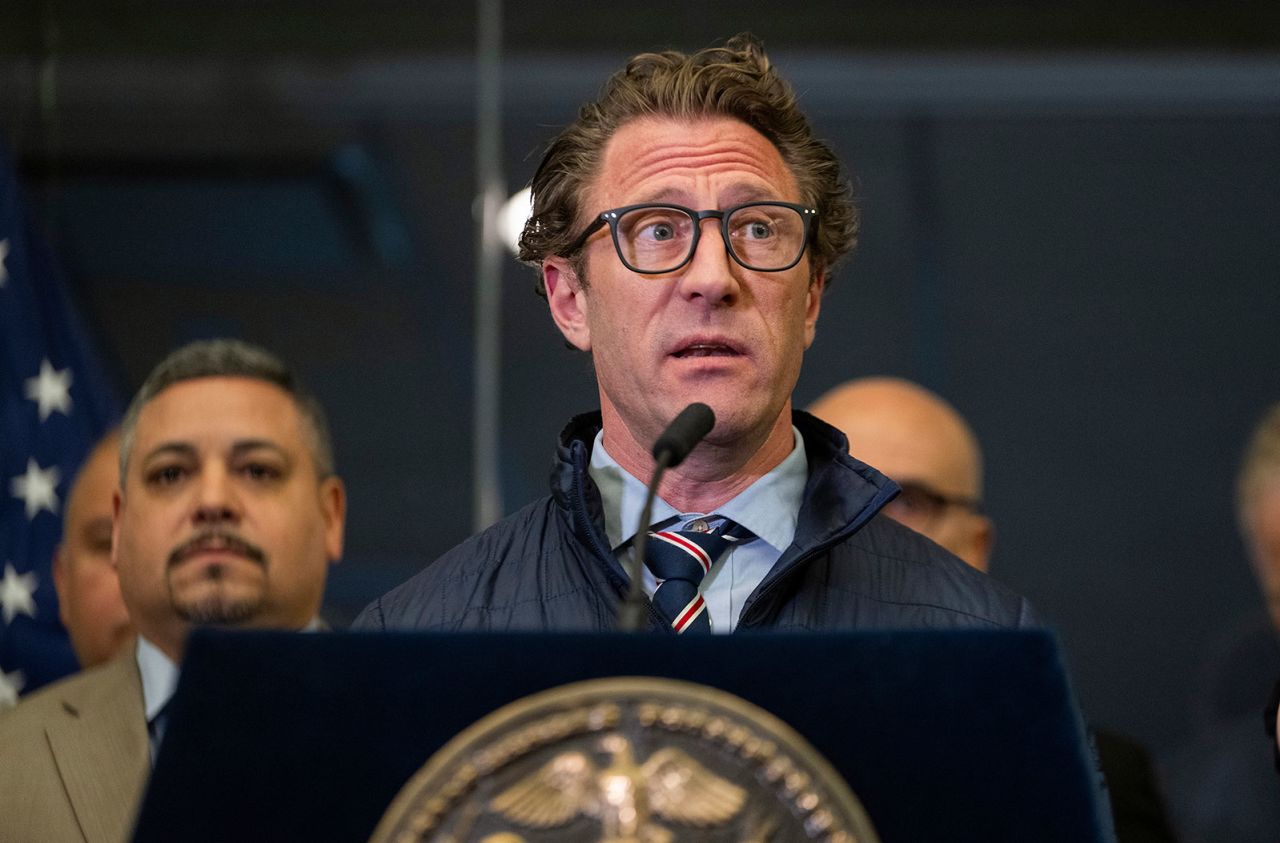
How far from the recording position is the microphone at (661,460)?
1.13 meters

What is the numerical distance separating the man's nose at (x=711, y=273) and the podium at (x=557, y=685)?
2.32ft

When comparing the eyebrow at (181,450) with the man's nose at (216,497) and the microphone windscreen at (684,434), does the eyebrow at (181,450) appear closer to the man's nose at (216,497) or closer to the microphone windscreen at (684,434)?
the man's nose at (216,497)

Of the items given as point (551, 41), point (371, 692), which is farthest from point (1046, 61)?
point (371, 692)

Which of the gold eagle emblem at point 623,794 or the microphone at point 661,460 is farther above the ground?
the microphone at point 661,460

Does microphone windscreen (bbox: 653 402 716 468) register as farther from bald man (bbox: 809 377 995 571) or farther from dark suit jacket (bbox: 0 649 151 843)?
bald man (bbox: 809 377 995 571)

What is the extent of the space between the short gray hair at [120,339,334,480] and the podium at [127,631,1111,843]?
5.62ft

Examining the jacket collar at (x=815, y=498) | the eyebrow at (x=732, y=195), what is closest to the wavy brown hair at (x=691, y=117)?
the eyebrow at (x=732, y=195)

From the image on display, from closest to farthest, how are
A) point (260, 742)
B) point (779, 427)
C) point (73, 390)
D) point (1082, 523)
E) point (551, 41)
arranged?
1. point (260, 742)
2. point (779, 427)
3. point (73, 390)
4. point (1082, 523)
5. point (551, 41)

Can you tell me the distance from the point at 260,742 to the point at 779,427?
86cm

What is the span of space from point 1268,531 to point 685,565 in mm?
1568

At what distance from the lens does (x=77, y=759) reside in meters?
2.22

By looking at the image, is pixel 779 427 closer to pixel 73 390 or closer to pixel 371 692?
pixel 371 692

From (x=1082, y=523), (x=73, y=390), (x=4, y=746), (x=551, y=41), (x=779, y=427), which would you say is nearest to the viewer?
(x=779, y=427)

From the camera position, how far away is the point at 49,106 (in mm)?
4199
